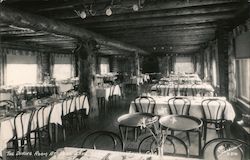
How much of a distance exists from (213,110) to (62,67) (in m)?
11.5

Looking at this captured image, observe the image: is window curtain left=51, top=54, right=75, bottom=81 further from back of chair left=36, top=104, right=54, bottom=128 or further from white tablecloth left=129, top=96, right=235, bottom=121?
white tablecloth left=129, top=96, right=235, bottom=121

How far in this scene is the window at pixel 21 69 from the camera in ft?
33.4

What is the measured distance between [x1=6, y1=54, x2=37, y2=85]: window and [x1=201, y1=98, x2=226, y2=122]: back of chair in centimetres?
859

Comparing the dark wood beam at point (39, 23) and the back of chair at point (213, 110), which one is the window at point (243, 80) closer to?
the back of chair at point (213, 110)

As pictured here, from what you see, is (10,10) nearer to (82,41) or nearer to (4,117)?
(4,117)

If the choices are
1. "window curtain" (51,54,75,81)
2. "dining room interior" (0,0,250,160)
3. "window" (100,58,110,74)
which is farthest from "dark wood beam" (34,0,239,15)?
"window" (100,58,110,74)

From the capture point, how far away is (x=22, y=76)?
36.5 feet

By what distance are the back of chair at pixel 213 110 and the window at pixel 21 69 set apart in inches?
338

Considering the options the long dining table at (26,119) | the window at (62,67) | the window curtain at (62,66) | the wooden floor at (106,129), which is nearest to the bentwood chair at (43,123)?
the long dining table at (26,119)

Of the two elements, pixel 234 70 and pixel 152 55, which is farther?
pixel 152 55

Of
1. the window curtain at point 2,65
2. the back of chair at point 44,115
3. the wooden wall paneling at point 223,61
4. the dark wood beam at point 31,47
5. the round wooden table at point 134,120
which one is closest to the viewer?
the round wooden table at point 134,120

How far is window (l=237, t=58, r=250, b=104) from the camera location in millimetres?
5467

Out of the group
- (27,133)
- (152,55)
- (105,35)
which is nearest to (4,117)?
(27,133)

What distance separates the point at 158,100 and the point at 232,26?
3.02 m
